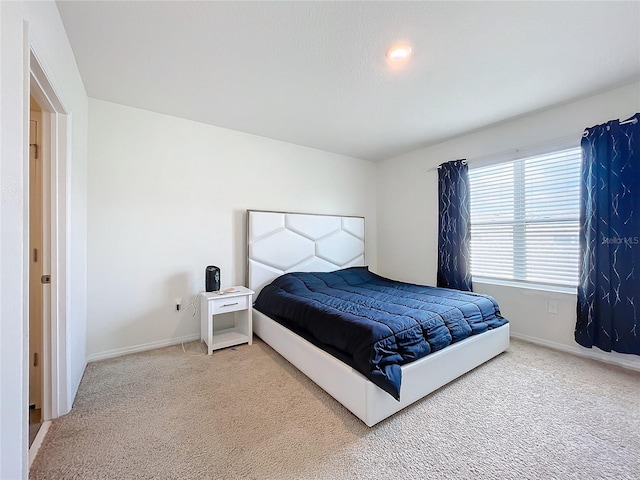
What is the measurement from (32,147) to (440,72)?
9.64 feet

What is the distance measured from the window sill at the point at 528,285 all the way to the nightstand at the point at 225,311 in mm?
2809

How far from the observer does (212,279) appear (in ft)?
9.19

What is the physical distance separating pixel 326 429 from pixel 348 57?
2.50 metres

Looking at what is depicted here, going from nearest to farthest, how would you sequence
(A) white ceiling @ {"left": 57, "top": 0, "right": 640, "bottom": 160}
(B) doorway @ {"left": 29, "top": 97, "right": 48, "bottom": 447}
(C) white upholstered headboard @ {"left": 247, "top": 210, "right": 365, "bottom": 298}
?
(A) white ceiling @ {"left": 57, "top": 0, "right": 640, "bottom": 160} < (B) doorway @ {"left": 29, "top": 97, "right": 48, "bottom": 447} < (C) white upholstered headboard @ {"left": 247, "top": 210, "right": 365, "bottom": 298}

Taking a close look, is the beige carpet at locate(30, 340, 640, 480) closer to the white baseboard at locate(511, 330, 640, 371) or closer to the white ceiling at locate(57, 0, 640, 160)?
the white baseboard at locate(511, 330, 640, 371)

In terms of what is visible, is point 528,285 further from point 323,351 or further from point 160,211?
point 160,211

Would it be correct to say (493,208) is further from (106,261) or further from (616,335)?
(106,261)

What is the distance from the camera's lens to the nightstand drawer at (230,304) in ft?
8.58

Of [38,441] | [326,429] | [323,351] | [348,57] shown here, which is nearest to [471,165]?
[348,57]

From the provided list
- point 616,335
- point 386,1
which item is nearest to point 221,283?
point 386,1

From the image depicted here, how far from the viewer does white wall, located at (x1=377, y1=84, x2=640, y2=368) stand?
2.46 meters

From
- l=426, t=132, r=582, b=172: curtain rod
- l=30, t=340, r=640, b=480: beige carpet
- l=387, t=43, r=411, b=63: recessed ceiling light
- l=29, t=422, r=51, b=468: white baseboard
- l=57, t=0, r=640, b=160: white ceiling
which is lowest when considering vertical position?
l=30, t=340, r=640, b=480: beige carpet

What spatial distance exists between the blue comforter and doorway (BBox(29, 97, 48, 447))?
1.72m

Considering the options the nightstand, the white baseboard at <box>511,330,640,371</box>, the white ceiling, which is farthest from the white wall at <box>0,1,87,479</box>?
the white baseboard at <box>511,330,640,371</box>
